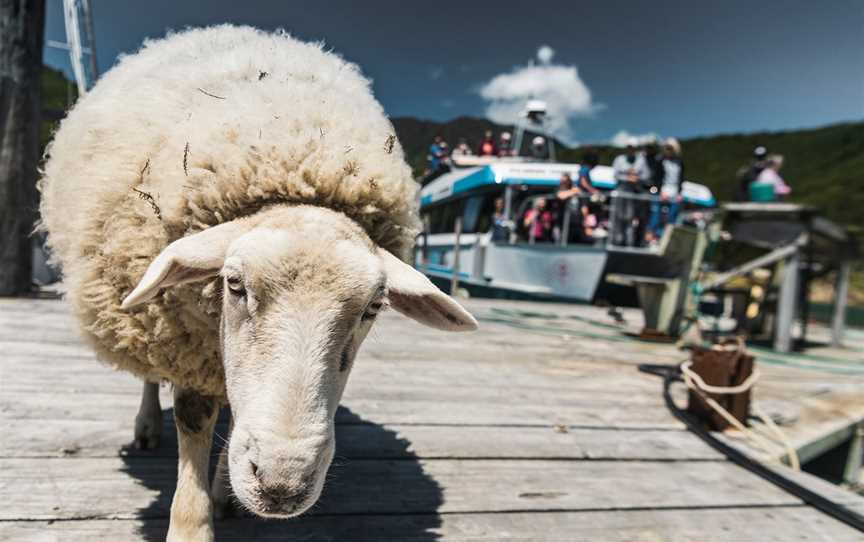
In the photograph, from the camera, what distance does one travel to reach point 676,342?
565cm

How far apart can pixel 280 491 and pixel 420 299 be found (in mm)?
490

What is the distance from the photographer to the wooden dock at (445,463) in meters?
1.63

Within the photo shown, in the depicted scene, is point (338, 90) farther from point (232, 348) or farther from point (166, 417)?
point (166, 417)

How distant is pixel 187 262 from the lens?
1.19 meters

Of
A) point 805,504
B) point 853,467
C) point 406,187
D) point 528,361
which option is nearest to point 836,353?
point 853,467

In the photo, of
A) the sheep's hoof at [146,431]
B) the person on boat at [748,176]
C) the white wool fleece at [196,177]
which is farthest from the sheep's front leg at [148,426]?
the person on boat at [748,176]

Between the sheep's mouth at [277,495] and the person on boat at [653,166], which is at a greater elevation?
the person on boat at [653,166]

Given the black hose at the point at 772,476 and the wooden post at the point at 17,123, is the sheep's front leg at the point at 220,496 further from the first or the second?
the wooden post at the point at 17,123

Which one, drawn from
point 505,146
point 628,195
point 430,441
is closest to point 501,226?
point 628,195

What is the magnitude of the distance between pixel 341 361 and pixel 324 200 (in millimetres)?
403

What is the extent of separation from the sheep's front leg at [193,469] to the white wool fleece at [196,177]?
6cm

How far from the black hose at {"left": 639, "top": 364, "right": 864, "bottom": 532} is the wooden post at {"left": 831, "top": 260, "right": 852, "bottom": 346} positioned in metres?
5.66

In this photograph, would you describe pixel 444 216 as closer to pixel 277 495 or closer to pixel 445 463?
pixel 445 463

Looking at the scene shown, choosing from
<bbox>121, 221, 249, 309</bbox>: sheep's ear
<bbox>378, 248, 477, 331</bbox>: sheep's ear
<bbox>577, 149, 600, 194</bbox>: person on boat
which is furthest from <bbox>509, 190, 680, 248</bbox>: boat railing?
<bbox>121, 221, 249, 309</bbox>: sheep's ear
